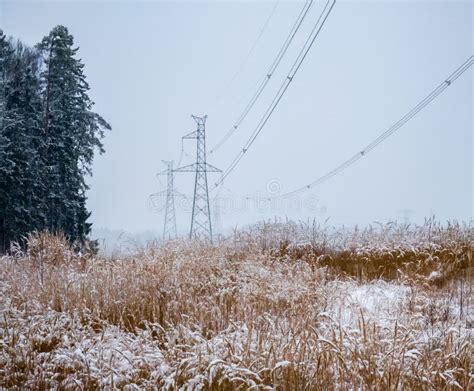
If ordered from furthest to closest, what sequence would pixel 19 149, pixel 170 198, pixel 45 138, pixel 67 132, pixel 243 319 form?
pixel 170 198
pixel 67 132
pixel 45 138
pixel 19 149
pixel 243 319

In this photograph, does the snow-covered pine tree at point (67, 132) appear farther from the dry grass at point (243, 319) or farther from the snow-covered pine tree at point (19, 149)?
the dry grass at point (243, 319)

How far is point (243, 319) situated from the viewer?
368 centimetres

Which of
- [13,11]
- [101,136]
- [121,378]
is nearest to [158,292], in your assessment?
[121,378]

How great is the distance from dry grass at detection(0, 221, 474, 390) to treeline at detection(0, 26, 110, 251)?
3538mm

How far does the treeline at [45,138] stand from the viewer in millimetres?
10969

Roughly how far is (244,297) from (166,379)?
75.3 inches

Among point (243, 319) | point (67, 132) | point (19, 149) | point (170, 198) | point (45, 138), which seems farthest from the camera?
point (170, 198)

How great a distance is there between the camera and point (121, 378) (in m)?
2.55

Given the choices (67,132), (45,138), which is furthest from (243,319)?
(67,132)

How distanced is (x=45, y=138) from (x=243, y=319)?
1113 centimetres

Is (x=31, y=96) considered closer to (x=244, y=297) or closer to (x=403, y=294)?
(x=244, y=297)

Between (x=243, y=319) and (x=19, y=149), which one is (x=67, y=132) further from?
(x=243, y=319)

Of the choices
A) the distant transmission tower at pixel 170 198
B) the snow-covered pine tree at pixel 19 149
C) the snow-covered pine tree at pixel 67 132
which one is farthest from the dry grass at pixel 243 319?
the distant transmission tower at pixel 170 198

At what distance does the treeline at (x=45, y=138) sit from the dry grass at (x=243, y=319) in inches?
139
